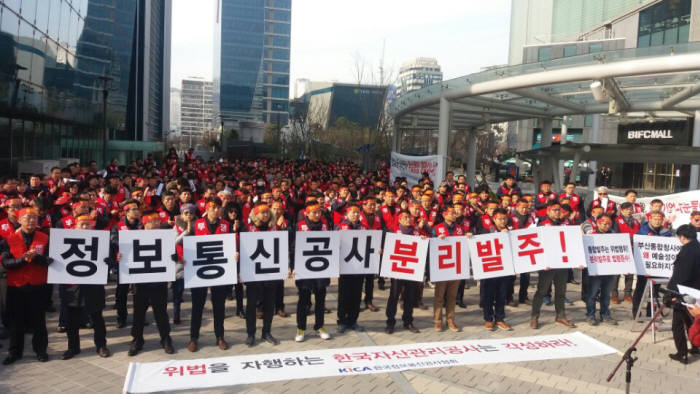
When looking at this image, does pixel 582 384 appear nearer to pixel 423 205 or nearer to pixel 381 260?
pixel 381 260

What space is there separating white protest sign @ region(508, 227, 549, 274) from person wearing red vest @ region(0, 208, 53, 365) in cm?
586

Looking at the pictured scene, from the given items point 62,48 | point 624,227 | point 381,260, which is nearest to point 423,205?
point 381,260

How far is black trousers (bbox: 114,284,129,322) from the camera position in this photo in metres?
6.61

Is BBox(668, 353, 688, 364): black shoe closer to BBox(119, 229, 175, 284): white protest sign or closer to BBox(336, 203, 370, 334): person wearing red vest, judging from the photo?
BBox(336, 203, 370, 334): person wearing red vest

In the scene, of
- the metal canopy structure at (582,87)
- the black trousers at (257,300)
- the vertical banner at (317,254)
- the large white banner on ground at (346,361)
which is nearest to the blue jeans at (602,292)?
Result: the large white banner on ground at (346,361)

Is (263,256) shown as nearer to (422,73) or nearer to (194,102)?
(422,73)

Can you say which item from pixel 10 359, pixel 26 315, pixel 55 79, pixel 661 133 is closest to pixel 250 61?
pixel 661 133

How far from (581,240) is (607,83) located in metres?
6.52

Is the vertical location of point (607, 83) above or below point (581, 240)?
above

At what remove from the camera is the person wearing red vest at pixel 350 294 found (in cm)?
691

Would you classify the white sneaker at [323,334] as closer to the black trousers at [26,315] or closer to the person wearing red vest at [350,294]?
the person wearing red vest at [350,294]

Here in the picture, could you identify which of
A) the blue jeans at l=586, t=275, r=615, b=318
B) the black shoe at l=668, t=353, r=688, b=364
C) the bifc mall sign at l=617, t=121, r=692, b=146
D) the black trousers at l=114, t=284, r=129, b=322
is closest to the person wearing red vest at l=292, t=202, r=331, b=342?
the black trousers at l=114, t=284, r=129, b=322

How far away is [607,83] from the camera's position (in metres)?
12.1

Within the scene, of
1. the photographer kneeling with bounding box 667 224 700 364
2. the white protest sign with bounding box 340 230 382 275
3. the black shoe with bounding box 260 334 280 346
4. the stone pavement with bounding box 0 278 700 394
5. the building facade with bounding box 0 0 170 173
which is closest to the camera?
the stone pavement with bounding box 0 278 700 394
